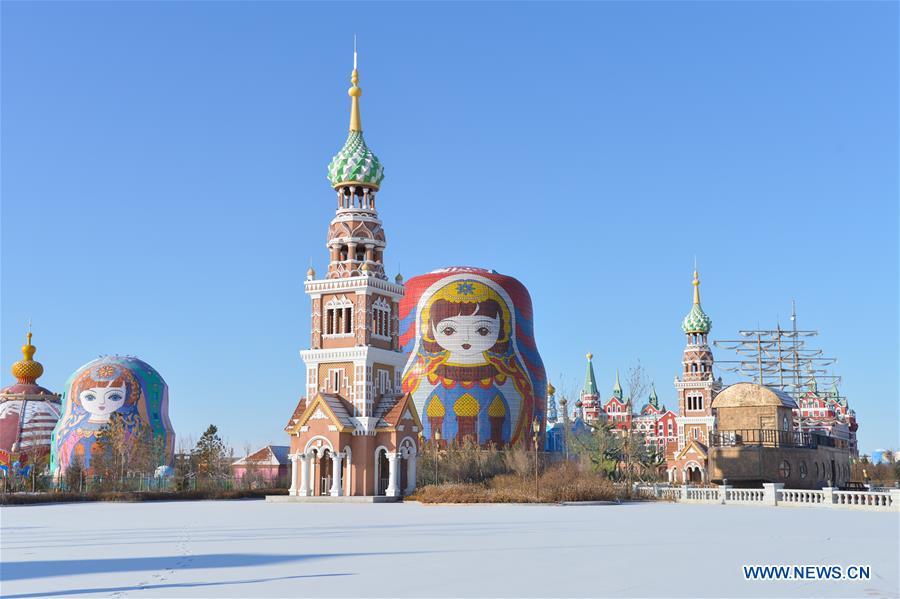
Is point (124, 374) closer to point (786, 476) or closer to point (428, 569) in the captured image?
point (786, 476)

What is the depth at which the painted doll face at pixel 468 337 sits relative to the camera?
2936 inches

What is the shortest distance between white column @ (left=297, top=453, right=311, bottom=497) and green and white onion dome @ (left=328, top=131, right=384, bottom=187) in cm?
1480

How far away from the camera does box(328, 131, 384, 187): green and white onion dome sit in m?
51.6

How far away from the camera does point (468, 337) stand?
7469cm

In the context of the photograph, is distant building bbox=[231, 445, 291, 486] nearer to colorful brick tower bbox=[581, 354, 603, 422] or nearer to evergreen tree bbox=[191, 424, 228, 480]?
evergreen tree bbox=[191, 424, 228, 480]

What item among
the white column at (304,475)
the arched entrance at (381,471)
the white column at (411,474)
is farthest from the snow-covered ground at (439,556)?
the white column at (411,474)

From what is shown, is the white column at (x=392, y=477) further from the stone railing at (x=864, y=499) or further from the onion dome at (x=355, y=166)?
the stone railing at (x=864, y=499)

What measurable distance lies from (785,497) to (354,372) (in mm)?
20789

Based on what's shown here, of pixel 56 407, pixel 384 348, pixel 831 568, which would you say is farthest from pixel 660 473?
pixel 831 568

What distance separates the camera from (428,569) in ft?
44.7

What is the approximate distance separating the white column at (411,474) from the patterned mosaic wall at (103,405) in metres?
22.7

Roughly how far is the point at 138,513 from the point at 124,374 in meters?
34.8

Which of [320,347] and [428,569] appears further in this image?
[320,347]

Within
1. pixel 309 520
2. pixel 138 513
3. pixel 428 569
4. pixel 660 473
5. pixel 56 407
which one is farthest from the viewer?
pixel 660 473
